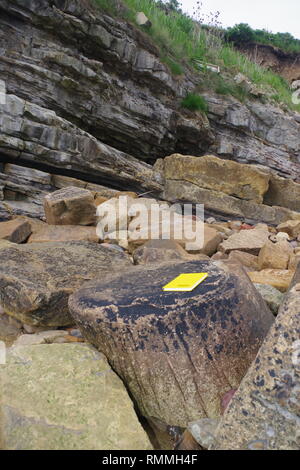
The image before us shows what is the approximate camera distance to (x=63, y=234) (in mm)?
3982

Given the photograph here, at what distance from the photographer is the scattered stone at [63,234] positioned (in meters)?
3.87

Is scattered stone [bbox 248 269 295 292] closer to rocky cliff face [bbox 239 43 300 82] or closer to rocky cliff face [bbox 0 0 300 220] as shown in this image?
rocky cliff face [bbox 0 0 300 220]

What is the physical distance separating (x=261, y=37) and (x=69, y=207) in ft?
66.3

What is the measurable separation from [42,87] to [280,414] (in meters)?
6.03

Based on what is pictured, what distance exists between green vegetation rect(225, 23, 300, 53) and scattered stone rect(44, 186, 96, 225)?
59.5 feet

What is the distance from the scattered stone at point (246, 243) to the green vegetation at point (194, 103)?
4.81 m

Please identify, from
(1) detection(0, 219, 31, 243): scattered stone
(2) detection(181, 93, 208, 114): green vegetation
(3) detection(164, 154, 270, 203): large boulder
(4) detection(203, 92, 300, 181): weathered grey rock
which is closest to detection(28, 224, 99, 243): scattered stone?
(1) detection(0, 219, 31, 243): scattered stone

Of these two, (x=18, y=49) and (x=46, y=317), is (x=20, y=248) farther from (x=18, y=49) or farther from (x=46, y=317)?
(x=18, y=49)

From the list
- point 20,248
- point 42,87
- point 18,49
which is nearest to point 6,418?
point 20,248

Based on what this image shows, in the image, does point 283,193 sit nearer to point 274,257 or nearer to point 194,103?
point 194,103

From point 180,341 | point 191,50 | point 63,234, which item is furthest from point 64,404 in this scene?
point 191,50

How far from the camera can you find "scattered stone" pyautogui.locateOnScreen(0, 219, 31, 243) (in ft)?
12.3

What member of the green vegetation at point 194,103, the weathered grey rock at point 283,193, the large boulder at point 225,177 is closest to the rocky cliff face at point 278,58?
the green vegetation at point 194,103
